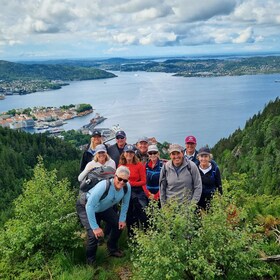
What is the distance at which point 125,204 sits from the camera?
15.0 ft

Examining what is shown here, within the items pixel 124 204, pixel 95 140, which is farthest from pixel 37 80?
pixel 124 204

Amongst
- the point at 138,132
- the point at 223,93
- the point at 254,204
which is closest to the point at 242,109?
the point at 223,93

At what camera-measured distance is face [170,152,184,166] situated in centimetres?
427

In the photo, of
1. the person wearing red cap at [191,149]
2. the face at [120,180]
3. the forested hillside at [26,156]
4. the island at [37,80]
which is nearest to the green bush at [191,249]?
the face at [120,180]

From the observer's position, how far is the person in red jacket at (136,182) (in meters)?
4.88

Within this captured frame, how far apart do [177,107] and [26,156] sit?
131ft

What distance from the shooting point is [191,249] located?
10.2ft

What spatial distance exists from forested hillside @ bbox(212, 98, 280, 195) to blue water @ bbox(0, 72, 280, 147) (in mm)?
6303

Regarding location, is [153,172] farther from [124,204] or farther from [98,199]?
[98,199]

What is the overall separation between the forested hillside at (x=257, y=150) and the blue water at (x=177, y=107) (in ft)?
20.7

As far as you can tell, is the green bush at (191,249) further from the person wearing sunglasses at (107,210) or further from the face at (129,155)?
the face at (129,155)

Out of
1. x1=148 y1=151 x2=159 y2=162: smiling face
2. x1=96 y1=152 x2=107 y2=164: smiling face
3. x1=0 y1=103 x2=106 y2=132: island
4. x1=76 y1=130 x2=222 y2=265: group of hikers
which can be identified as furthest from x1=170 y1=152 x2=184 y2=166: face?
x1=0 y1=103 x2=106 y2=132: island

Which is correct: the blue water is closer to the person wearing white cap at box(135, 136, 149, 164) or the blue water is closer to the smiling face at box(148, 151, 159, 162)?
the person wearing white cap at box(135, 136, 149, 164)

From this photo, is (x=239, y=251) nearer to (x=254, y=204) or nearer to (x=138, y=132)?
(x=254, y=204)
